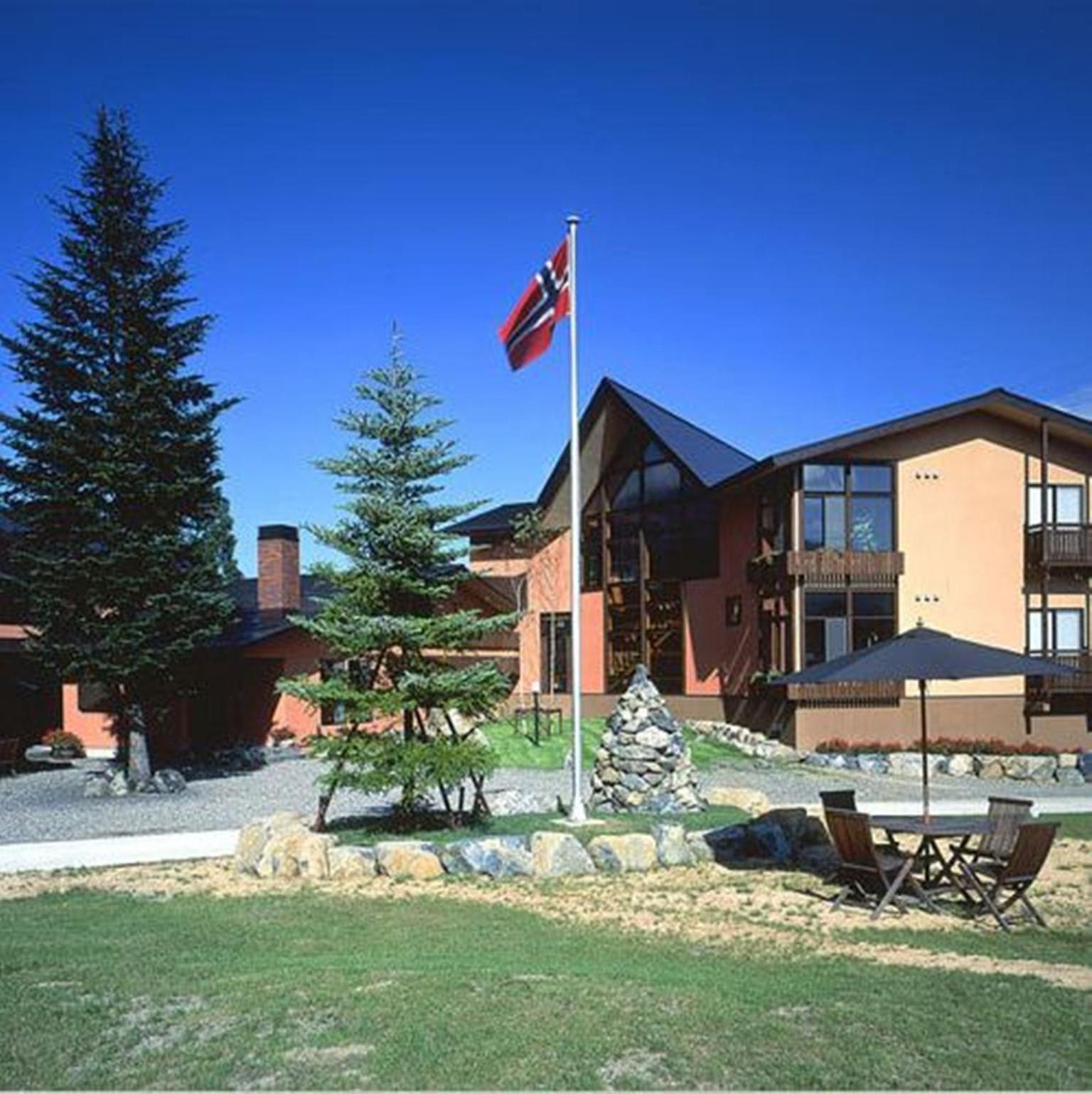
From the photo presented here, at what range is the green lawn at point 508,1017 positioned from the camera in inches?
212

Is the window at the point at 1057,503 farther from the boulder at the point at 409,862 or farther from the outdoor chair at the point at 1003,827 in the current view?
the boulder at the point at 409,862

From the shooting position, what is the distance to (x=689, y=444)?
3344 centimetres

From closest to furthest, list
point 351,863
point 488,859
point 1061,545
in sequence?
point 488,859 < point 351,863 < point 1061,545

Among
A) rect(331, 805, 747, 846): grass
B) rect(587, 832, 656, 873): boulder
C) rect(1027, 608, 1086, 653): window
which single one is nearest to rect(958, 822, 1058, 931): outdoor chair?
rect(587, 832, 656, 873): boulder

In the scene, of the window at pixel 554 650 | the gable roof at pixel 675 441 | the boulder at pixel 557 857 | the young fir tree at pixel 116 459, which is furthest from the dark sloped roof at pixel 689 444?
the boulder at pixel 557 857

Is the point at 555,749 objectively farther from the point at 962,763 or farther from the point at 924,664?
the point at 924,664

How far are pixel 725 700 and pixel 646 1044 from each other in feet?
83.3

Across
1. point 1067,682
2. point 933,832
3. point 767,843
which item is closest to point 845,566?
point 1067,682

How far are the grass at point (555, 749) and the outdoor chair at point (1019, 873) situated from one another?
14.2 meters

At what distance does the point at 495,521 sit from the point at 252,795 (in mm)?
18684

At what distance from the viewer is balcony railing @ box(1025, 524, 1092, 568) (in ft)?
90.6

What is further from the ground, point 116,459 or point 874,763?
point 116,459

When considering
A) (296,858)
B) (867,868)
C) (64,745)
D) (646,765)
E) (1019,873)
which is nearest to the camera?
(1019,873)

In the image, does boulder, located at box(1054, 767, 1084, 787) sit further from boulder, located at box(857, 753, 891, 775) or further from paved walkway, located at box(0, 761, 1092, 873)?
boulder, located at box(857, 753, 891, 775)
